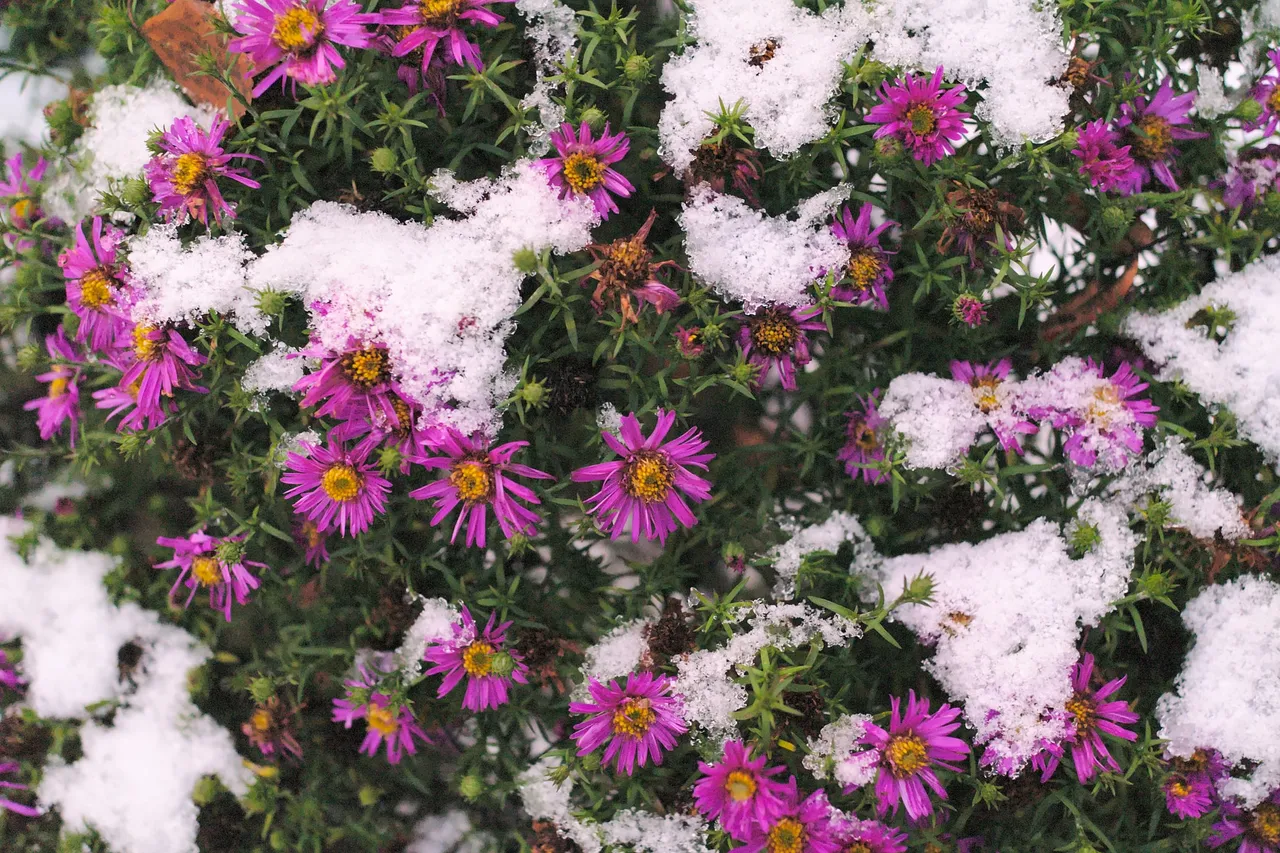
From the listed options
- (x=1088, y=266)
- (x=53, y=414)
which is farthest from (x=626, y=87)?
(x=53, y=414)

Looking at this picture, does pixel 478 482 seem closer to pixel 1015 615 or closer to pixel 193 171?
pixel 193 171

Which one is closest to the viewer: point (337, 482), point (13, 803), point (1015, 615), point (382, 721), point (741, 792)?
point (741, 792)

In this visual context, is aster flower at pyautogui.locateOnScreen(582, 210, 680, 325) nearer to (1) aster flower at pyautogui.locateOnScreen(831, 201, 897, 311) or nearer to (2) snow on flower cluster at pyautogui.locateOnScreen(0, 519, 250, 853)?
(1) aster flower at pyautogui.locateOnScreen(831, 201, 897, 311)

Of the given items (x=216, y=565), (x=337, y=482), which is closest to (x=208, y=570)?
(x=216, y=565)

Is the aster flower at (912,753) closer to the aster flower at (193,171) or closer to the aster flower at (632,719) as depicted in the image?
the aster flower at (632,719)

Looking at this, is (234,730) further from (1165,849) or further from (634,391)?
(1165,849)

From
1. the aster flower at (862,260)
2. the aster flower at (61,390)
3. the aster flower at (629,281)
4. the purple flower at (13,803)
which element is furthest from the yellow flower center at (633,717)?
the purple flower at (13,803)

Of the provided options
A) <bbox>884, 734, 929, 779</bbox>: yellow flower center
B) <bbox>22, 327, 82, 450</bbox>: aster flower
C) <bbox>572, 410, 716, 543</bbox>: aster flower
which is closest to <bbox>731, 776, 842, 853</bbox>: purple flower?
<bbox>884, 734, 929, 779</bbox>: yellow flower center

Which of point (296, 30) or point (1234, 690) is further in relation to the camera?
point (1234, 690)
